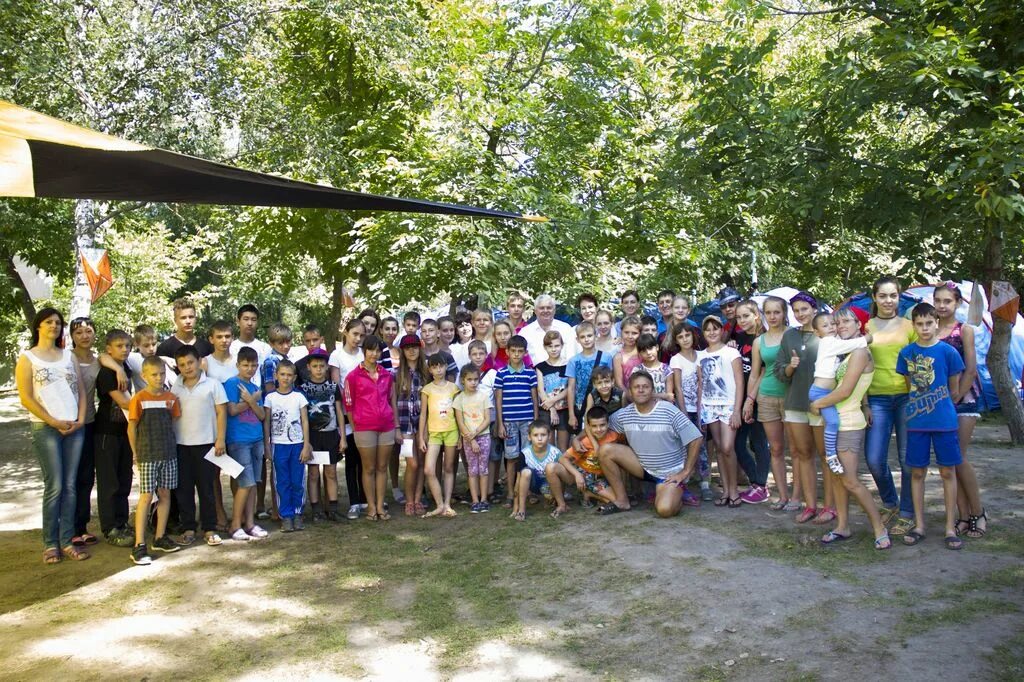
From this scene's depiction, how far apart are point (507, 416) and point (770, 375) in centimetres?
203

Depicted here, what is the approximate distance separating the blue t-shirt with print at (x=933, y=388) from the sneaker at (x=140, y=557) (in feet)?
15.9

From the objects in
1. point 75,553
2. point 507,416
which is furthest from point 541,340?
point 75,553

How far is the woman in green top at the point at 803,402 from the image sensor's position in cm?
584

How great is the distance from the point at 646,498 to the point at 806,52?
9795 mm

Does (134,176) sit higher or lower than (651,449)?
higher

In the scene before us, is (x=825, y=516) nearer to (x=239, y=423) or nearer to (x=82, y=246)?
(x=239, y=423)

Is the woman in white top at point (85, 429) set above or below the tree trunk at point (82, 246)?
below

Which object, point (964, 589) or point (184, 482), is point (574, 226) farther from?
point (964, 589)

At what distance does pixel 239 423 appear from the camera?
607cm

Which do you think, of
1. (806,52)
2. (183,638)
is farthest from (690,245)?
(183,638)

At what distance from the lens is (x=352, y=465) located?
22.4 ft

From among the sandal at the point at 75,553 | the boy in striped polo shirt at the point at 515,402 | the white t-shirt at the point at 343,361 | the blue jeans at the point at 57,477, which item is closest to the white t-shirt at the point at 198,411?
the blue jeans at the point at 57,477

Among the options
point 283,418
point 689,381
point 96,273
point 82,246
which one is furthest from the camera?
point 82,246

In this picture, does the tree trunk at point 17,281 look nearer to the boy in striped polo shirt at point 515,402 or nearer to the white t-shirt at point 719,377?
the boy in striped polo shirt at point 515,402
